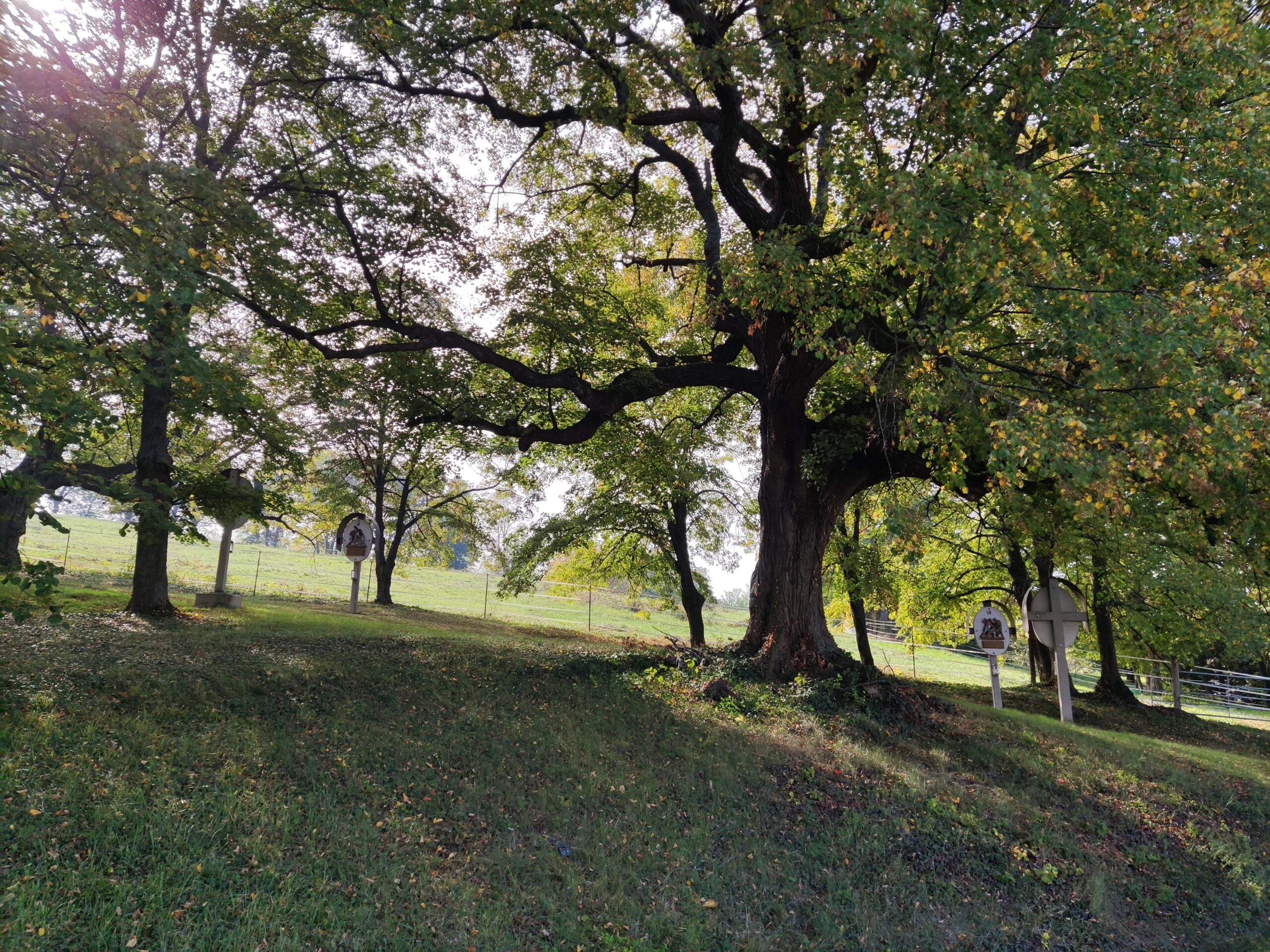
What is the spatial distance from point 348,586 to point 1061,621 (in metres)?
30.3

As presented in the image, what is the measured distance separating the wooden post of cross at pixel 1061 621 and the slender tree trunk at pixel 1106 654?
5776 mm

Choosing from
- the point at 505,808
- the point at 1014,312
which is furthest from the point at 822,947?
the point at 1014,312

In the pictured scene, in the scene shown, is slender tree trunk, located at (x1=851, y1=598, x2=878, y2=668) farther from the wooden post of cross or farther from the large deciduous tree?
the large deciduous tree

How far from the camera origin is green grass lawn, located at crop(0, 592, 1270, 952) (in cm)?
458

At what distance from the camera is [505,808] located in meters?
6.25

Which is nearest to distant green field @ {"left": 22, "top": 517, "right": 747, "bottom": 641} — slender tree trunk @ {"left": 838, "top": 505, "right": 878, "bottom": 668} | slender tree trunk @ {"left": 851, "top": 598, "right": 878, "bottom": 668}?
slender tree trunk @ {"left": 851, "top": 598, "right": 878, "bottom": 668}

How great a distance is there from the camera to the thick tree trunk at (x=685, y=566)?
61.5 feet

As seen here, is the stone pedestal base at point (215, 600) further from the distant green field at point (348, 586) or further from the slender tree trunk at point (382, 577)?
the slender tree trunk at point (382, 577)

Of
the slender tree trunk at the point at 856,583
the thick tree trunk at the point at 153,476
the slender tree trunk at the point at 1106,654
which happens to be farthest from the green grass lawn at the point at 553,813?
the slender tree trunk at the point at 1106,654

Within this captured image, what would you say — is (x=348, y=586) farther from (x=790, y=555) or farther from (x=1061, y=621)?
(x=1061, y=621)

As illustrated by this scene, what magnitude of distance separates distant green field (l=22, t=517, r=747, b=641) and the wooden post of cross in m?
10.9

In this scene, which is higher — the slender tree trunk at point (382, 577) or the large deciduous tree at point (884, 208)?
the large deciduous tree at point (884, 208)

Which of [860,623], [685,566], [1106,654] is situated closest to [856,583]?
[860,623]

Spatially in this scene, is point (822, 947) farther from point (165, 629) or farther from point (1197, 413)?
point (165, 629)
